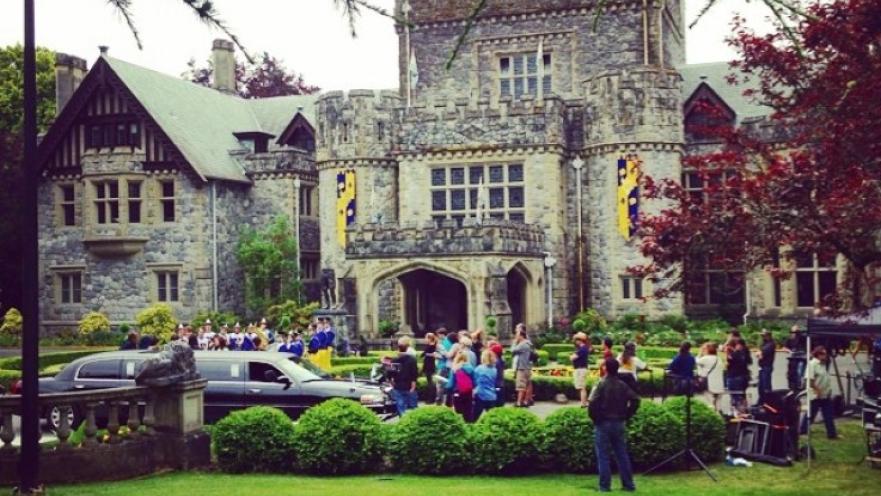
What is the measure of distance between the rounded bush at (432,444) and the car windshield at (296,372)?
13.3 feet

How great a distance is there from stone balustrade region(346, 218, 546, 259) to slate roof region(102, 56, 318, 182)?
7527 millimetres

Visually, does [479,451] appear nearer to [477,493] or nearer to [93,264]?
[477,493]

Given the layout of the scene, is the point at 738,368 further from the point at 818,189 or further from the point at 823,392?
the point at 818,189

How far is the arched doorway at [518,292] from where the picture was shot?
109 feet

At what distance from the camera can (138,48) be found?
532 centimetres

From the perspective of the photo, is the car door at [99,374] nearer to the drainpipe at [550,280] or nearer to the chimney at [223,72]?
the drainpipe at [550,280]

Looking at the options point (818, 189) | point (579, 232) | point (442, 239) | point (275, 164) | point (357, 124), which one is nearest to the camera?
point (818, 189)

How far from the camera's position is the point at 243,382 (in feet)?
56.3

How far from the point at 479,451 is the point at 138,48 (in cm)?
889

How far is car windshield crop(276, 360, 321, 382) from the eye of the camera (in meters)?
17.1

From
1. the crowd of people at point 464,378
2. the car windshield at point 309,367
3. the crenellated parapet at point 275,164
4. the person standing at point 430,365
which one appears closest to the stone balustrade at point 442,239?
the crenellated parapet at point 275,164

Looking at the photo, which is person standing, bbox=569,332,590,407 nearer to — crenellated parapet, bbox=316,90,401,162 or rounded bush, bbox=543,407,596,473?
rounded bush, bbox=543,407,596,473

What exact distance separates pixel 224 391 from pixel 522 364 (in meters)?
5.87

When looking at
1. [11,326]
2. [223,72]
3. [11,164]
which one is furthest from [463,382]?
[223,72]
